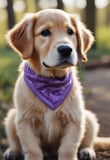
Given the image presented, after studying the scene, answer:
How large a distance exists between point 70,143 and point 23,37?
1.12 metres

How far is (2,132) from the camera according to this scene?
22.6 feet

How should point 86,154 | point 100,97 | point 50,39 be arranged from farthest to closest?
1. point 100,97
2. point 86,154
3. point 50,39

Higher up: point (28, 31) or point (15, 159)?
point (28, 31)

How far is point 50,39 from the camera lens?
4535 millimetres

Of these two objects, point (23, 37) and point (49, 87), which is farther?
point (49, 87)

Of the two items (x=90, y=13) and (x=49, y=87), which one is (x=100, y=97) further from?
(x=90, y=13)

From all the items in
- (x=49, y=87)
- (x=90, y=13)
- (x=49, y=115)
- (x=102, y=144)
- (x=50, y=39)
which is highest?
(x=50, y=39)

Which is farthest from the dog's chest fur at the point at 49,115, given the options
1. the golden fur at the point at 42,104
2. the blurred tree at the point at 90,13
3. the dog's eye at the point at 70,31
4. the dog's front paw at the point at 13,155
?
the blurred tree at the point at 90,13

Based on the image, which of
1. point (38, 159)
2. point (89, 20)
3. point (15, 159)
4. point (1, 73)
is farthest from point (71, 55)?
point (89, 20)

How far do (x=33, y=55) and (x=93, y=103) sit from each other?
4.35 meters

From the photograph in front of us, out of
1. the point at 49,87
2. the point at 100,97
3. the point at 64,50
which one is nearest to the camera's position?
the point at 64,50

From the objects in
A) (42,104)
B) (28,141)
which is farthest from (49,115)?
(28,141)

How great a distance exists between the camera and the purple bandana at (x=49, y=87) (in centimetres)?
Answer: 471

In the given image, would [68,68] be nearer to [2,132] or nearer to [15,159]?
[15,159]
